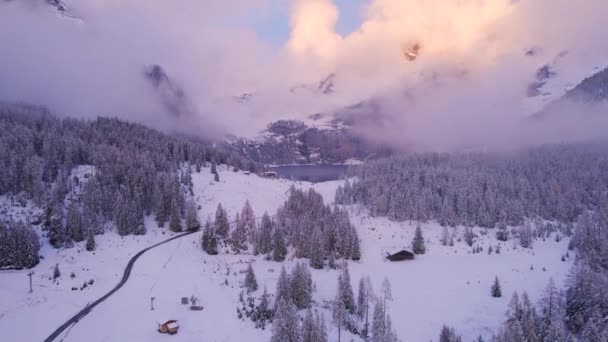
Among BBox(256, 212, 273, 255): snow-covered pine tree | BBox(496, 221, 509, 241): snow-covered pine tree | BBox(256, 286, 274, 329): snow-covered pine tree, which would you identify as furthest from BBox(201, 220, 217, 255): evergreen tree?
BBox(496, 221, 509, 241): snow-covered pine tree

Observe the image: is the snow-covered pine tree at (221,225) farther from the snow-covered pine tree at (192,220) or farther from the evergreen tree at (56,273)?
the evergreen tree at (56,273)

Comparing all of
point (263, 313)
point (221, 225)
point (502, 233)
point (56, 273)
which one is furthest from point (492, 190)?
point (56, 273)

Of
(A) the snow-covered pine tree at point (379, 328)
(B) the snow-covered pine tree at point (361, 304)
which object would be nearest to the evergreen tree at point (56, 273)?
(B) the snow-covered pine tree at point (361, 304)

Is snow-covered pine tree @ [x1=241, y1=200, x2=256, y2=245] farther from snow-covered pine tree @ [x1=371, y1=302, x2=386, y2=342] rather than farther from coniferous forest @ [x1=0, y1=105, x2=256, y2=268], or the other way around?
snow-covered pine tree @ [x1=371, y1=302, x2=386, y2=342]

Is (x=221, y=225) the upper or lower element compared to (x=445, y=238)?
upper

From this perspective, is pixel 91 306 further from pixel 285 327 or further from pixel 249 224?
pixel 249 224
